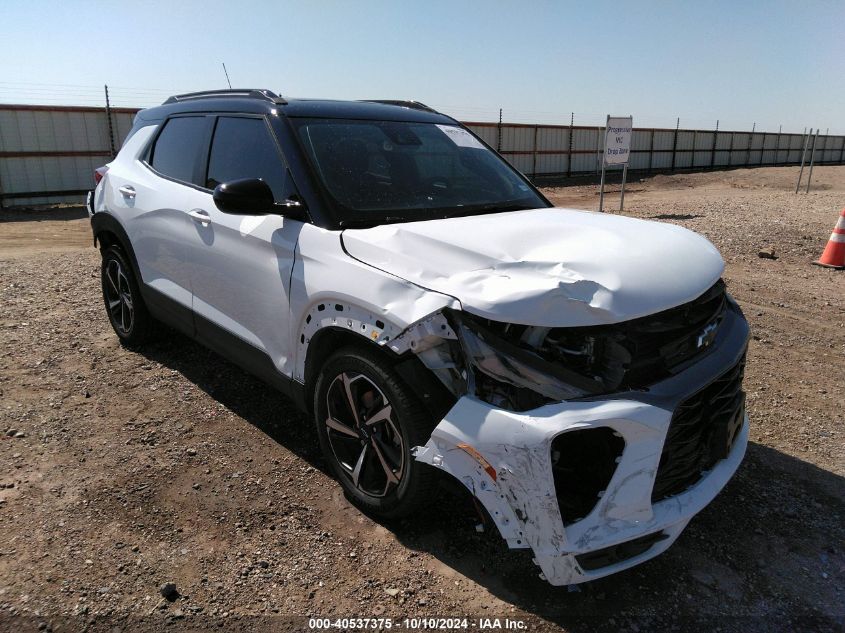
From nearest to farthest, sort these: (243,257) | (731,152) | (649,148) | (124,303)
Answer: (243,257), (124,303), (649,148), (731,152)

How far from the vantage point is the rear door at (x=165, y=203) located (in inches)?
156

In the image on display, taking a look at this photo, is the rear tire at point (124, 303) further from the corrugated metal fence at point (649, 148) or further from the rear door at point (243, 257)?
the corrugated metal fence at point (649, 148)

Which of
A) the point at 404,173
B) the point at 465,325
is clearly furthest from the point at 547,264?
the point at 404,173

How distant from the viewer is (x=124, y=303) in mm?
5012

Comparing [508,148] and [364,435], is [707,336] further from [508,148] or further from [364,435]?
[508,148]

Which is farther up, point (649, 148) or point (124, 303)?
point (124, 303)

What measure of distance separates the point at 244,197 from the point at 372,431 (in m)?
1.23

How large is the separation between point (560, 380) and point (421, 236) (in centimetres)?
86

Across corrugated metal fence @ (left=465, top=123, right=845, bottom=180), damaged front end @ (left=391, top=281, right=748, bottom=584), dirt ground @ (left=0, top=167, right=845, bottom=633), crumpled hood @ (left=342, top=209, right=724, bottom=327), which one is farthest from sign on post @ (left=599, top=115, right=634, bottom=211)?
damaged front end @ (left=391, top=281, right=748, bottom=584)

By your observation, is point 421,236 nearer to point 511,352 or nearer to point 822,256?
point 511,352

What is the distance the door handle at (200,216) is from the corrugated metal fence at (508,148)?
49.1ft

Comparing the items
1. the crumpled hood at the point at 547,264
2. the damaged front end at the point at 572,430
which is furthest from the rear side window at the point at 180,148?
the damaged front end at the point at 572,430

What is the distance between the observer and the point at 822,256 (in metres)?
8.41

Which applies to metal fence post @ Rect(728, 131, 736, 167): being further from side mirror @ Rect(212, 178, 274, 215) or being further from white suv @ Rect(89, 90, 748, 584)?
side mirror @ Rect(212, 178, 274, 215)
